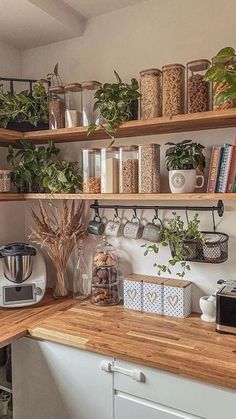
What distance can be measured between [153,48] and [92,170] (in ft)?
2.40

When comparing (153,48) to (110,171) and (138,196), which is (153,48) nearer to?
(110,171)

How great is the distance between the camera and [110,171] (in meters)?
1.80

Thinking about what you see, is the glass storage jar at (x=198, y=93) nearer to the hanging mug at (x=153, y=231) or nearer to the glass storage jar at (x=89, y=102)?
the glass storage jar at (x=89, y=102)

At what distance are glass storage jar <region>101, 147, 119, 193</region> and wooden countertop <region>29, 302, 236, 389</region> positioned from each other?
0.65 meters

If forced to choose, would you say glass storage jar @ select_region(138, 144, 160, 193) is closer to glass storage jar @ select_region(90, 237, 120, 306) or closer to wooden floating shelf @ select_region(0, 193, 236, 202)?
wooden floating shelf @ select_region(0, 193, 236, 202)

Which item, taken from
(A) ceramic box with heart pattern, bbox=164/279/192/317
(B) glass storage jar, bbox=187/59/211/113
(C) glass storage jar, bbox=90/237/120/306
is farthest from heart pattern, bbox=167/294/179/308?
(B) glass storage jar, bbox=187/59/211/113

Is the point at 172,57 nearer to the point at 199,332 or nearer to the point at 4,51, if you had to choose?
the point at 4,51

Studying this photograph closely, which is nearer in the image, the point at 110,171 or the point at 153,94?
the point at 153,94

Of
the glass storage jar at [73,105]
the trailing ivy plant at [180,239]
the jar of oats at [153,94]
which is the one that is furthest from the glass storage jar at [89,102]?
the trailing ivy plant at [180,239]

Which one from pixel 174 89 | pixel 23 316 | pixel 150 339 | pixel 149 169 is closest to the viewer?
pixel 150 339

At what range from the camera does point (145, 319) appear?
5.72 ft

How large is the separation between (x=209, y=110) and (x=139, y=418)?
1.32 m

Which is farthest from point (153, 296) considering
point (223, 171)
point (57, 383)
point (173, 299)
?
point (223, 171)

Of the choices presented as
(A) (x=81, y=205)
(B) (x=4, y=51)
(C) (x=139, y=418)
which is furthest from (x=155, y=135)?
(C) (x=139, y=418)
